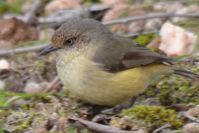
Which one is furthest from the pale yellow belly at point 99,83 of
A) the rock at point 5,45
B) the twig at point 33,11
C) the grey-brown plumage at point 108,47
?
the twig at point 33,11

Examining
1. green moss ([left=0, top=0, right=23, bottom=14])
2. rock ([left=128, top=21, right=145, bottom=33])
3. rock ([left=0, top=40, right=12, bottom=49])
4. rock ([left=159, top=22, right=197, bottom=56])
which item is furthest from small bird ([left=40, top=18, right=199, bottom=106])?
green moss ([left=0, top=0, right=23, bottom=14])

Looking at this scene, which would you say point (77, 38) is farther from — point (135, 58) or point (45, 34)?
point (45, 34)

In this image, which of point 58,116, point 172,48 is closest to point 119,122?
point 58,116

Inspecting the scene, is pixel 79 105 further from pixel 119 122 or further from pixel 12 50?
pixel 12 50

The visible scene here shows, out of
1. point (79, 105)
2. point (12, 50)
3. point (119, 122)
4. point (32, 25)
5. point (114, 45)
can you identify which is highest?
point (32, 25)

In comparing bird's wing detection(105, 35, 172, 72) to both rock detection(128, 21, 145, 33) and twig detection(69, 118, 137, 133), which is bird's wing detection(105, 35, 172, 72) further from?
rock detection(128, 21, 145, 33)

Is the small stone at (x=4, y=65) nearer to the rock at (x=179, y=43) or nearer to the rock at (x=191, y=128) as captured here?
the rock at (x=179, y=43)
